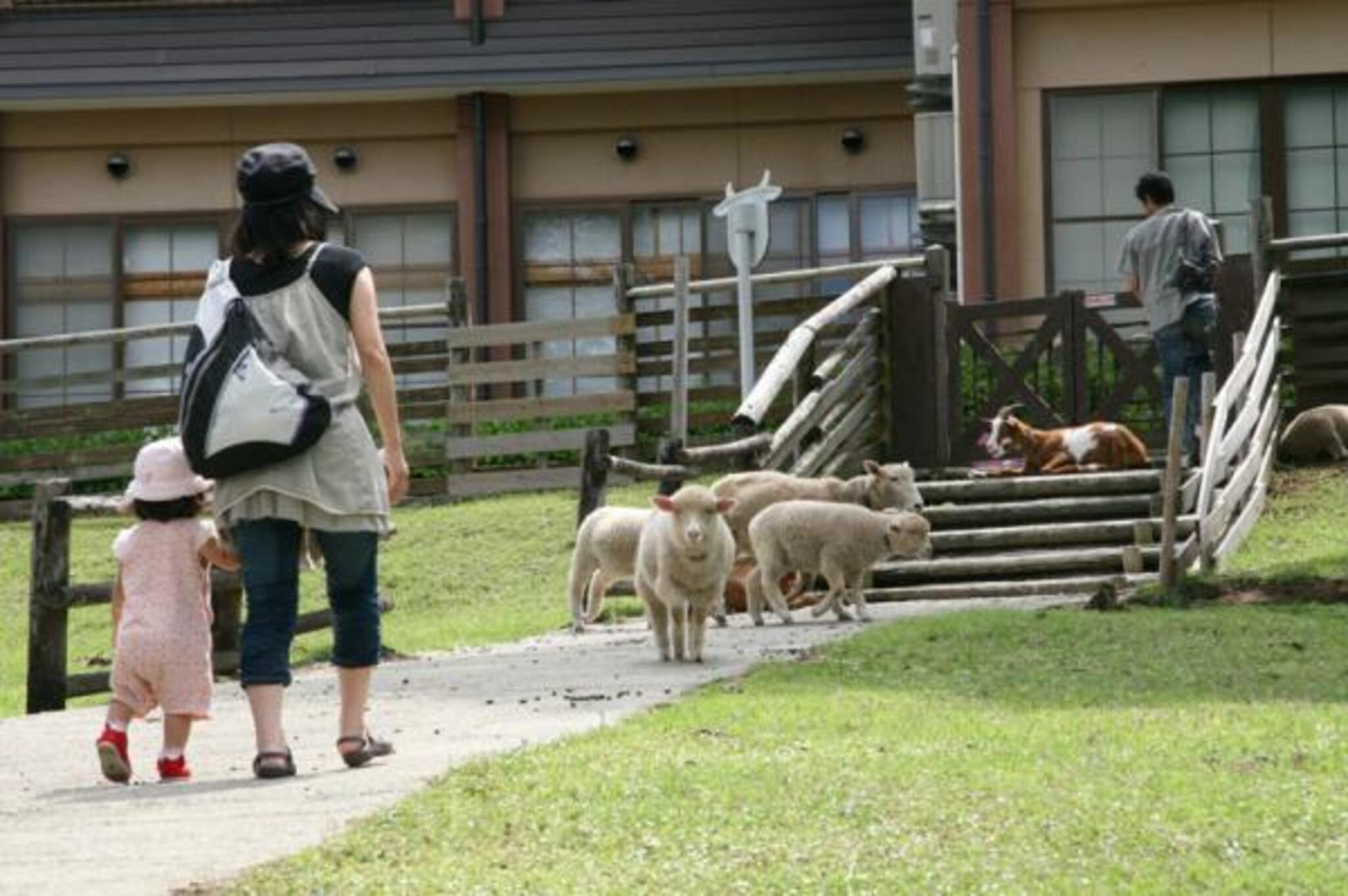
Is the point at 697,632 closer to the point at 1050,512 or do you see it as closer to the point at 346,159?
the point at 1050,512

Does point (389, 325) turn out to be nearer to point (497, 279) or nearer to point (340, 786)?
point (497, 279)

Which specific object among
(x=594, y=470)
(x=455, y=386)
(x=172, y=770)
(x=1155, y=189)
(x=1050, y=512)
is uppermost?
(x=1155, y=189)

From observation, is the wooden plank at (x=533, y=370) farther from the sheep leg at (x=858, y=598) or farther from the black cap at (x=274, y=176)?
the black cap at (x=274, y=176)

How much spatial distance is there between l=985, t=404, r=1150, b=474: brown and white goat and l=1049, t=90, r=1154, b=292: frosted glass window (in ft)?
20.2

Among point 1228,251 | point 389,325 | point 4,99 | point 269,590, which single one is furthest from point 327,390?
point 4,99

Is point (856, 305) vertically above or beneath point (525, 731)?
above

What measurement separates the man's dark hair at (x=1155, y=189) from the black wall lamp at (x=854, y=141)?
37.0 feet

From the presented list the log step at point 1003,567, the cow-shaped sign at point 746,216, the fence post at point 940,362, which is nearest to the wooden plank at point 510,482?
the cow-shaped sign at point 746,216

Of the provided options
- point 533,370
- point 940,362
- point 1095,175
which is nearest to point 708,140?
point 533,370

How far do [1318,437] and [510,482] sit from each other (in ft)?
24.7

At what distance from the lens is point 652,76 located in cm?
3312

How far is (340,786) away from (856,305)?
13946mm

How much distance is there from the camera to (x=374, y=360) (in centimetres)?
1048

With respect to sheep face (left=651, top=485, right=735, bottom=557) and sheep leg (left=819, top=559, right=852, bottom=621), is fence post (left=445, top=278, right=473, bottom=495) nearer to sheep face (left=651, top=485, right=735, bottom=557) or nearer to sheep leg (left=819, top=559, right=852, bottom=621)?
sheep leg (left=819, top=559, right=852, bottom=621)
